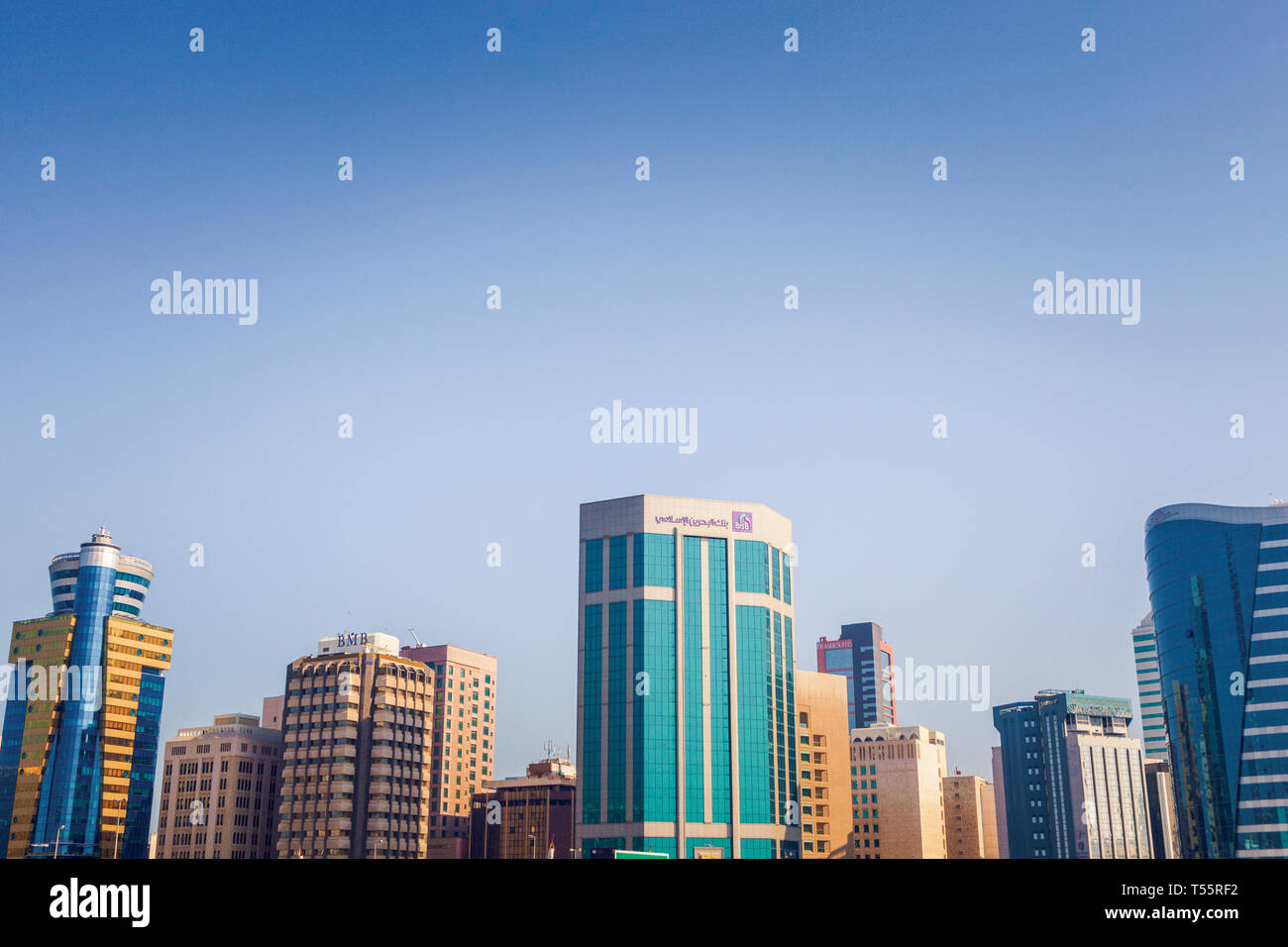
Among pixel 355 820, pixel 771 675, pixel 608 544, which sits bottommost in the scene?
pixel 355 820

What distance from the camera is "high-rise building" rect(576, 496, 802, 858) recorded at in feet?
600

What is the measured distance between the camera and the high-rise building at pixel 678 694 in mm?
182750

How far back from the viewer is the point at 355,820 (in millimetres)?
A: 195000

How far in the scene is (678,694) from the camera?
187250 millimetres

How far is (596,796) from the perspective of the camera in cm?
18500
